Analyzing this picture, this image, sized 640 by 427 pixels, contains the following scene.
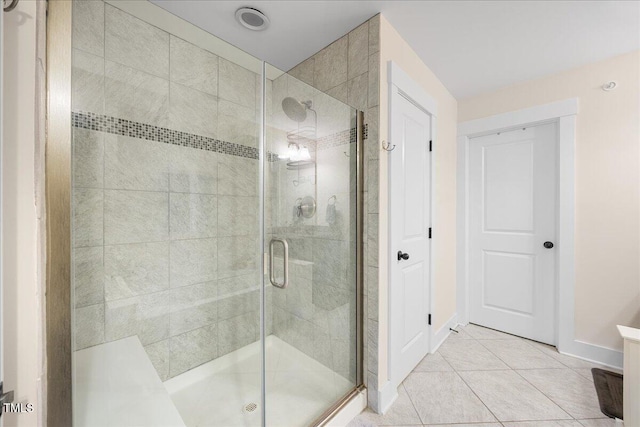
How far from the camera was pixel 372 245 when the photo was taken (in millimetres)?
1639

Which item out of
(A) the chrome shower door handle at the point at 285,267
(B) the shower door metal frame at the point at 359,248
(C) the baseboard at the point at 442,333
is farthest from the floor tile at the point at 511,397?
(A) the chrome shower door handle at the point at 285,267

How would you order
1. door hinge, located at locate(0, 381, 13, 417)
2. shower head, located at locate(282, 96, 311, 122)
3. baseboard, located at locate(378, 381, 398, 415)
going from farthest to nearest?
baseboard, located at locate(378, 381, 398, 415) → shower head, located at locate(282, 96, 311, 122) → door hinge, located at locate(0, 381, 13, 417)

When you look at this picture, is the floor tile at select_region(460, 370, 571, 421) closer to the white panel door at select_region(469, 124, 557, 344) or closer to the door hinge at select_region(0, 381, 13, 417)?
the white panel door at select_region(469, 124, 557, 344)

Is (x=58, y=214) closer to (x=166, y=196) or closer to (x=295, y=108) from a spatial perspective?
(x=166, y=196)

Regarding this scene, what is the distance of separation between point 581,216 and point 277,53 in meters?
2.84

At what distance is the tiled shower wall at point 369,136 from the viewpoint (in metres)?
1.62

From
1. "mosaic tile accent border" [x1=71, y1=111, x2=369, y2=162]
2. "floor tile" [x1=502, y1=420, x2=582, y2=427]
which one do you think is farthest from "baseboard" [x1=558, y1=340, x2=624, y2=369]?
"mosaic tile accent border" [x1=71, y1=111, x2=369, y2=162]

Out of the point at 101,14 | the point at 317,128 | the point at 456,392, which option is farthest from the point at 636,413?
the point at 101,14

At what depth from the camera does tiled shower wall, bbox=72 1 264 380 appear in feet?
4.16

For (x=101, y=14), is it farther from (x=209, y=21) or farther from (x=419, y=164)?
(x=419, y=164)

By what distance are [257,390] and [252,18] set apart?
7.41 feet

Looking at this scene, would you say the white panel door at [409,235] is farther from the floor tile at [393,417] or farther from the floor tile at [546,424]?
the floor tile at [546,424]

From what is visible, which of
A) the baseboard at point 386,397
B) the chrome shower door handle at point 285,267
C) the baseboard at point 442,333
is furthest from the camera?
the baseboard at point 442,333

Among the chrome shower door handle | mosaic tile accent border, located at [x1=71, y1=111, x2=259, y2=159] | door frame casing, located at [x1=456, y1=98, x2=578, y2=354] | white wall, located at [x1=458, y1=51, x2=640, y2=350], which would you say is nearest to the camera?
mosaic tile accent border, located at [x1=71, y1=111, x2=259, y2=159]
